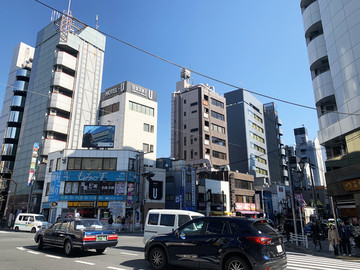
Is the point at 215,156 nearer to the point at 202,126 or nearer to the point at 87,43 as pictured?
the point at 202,126

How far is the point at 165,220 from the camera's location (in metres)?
12.7

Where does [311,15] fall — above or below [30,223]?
above

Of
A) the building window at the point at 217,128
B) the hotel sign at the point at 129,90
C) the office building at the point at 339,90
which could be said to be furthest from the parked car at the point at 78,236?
the building window at the point at 217,128

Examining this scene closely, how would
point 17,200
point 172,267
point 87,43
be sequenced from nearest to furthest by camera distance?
point 172,267 → point 17,200 → point 87,43

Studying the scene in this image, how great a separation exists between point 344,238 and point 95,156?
3231cm

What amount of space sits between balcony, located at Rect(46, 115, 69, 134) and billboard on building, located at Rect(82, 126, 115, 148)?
11238mm

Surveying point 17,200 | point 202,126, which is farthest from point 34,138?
point 202,126

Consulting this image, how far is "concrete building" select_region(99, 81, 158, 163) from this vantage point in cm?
5028

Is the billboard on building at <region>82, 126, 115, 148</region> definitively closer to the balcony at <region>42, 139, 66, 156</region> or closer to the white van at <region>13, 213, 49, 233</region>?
the balcony at <region>42, 139, 66, 156</region>

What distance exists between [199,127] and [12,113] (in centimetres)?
4346

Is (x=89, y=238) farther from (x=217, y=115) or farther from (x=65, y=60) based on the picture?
(x=217, y=115)

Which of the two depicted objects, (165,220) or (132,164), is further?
(132,164)

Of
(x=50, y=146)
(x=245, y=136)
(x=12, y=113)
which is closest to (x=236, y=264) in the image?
(x=50, y=146)

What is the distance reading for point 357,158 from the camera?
19875mm
